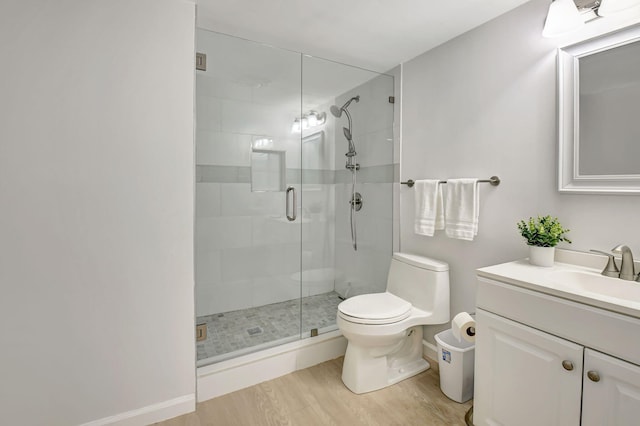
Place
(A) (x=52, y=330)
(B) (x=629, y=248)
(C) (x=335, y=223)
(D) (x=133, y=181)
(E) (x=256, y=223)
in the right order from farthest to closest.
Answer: (C) (x=335, y=223) → (E) (x=256, y=223) → (D) (x=133, y=181) → (A) (x=52, y=330) → (B) (x=629, y=248)

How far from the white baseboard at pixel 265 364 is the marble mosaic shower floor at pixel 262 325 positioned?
6 centimetres

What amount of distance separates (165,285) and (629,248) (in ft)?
7.37

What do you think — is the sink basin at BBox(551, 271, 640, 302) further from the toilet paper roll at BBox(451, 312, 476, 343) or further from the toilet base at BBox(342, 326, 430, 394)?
the toilet base at BBox(342, 326, 430, 394)

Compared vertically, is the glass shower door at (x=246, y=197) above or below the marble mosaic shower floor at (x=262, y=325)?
above

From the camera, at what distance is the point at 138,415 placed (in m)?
1.68

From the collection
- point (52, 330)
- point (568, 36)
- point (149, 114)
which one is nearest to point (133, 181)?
point (149, 114)

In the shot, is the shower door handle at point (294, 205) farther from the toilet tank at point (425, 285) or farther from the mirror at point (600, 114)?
the mirror at point (600, 114)

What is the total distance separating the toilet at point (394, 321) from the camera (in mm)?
1906

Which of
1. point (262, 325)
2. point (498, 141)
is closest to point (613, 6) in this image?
point (498, 141)

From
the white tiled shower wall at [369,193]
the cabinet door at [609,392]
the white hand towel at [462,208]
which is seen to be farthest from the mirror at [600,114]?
the white tiled shower wall at [369,193]

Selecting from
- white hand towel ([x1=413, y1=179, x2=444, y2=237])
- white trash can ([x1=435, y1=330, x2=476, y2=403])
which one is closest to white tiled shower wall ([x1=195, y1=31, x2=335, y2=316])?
white hand towel ([x1=413, y1=179, x2=444, y2=237])

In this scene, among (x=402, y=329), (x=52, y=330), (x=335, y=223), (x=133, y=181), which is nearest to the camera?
(x=52, y=330)

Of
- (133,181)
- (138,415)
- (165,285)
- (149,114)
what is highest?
(149,114)

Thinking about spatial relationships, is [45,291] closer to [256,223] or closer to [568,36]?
[256,223]
